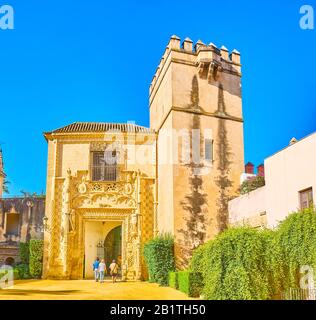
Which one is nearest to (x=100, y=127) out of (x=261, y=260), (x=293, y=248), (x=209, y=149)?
(x=209, y=149)

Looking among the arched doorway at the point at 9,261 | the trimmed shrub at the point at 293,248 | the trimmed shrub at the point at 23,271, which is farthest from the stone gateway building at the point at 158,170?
the trimmed shrub at the point at 293,248

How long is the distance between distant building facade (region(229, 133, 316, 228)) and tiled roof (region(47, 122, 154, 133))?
804 centimetres

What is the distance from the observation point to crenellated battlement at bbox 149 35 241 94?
2352 centimetres

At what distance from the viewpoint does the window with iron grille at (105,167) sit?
24.7m

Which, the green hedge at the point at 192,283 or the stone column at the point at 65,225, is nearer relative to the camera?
the green hedge at the point at 192,283

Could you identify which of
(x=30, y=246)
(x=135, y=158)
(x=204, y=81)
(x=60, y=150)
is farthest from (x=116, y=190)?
(x=204, y=81)

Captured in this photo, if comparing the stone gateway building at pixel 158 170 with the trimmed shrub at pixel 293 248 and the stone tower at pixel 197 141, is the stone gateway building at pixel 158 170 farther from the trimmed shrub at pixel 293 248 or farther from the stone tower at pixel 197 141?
the trimmed shrub at pixel 293 248

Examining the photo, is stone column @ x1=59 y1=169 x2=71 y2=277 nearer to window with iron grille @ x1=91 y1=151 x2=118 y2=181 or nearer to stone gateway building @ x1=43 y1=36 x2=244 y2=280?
stone gateway building @ x1=43 y1=36 x2=244 y2=280

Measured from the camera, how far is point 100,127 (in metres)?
25.7

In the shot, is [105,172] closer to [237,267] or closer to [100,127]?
[100,127]

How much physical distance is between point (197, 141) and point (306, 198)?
27.7 ft

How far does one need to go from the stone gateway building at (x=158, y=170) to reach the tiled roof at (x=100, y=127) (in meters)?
0.06

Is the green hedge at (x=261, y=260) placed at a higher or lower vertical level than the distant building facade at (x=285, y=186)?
lower
